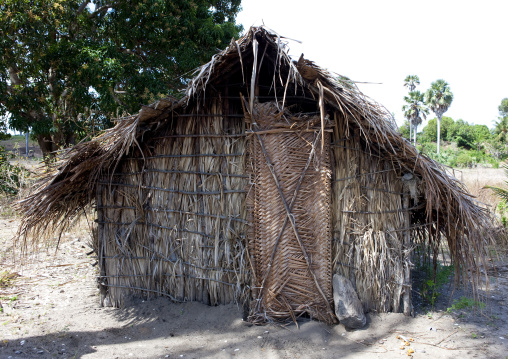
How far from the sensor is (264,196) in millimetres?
3766

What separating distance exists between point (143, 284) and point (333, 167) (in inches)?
103

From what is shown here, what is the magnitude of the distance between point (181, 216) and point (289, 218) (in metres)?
1.28

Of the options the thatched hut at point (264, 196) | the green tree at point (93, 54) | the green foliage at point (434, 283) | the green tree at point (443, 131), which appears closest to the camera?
the thatched hut at point (264, 196)

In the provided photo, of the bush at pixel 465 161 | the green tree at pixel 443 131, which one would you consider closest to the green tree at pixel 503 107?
the green tree at pixel 443 131

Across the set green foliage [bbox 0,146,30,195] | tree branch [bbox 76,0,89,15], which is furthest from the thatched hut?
tree branch [bbox 76,0,89,15]

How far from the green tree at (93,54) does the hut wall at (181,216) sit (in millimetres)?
4211

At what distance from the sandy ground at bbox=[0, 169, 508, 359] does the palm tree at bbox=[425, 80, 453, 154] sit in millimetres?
34617

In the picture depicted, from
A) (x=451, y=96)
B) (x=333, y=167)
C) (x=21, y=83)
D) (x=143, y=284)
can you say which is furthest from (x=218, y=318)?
(x=451, y=96)

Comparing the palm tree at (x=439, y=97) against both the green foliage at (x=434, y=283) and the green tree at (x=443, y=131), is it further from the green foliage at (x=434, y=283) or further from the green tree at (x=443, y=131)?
the green foliage at (x=434, y=283)

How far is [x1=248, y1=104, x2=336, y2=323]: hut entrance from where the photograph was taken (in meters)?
3.73

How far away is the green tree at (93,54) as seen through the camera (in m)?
7.85

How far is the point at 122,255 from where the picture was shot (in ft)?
14.0

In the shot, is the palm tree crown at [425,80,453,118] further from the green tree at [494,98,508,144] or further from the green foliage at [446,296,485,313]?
the green foliage at [446,296,485,313]

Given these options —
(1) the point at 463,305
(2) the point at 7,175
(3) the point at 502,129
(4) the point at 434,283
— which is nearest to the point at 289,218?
(4) the point at 434,283
